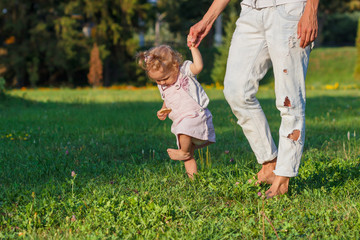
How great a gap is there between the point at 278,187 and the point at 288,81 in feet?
2.36

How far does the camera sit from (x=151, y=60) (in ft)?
12.2

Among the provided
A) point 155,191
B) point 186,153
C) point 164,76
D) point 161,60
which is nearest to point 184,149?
point 186,153

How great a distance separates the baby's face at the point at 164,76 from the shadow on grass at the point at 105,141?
786mm

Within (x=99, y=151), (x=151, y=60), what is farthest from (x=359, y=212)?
(x=99, y=151)

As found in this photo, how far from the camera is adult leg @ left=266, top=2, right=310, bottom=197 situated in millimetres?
3127

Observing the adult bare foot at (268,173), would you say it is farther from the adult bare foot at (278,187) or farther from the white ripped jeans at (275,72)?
the adult bare foot at (278,187)

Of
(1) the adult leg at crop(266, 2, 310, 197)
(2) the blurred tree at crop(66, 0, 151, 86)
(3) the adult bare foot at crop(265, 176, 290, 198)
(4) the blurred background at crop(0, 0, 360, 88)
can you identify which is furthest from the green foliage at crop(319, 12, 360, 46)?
(3) the adult bare foot at crop(265, 176, 290, 198)

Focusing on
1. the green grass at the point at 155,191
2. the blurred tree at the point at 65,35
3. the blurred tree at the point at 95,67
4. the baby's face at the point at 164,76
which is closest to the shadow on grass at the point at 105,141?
the green grass at the point at 155,191

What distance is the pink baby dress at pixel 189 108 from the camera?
3.60 meters

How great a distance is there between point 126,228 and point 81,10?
19098 mm

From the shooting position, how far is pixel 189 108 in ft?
12.0

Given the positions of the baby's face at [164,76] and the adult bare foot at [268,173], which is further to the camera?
the baby's face at [164,76]

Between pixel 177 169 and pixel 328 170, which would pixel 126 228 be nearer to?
pixel 177 169

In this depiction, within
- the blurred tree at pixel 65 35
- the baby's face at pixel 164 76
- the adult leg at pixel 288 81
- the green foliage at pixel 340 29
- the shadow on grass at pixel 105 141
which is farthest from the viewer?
the green foliage at pixel 340 29
